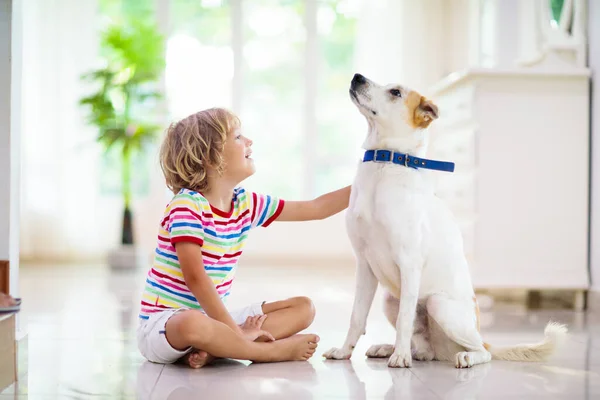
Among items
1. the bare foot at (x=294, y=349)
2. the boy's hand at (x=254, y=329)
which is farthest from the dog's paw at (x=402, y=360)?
the boy's hand at (x=254, y=329)

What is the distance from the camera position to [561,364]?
204 centimetres

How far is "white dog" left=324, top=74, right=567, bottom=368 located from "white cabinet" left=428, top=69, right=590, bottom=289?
1518 mm

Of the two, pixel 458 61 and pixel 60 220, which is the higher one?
pixel 458 61

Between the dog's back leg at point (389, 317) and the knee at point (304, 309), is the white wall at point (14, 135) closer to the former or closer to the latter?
the knee at point (304, 309)

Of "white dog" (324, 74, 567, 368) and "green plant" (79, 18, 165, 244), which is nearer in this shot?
"white dog" (324, 74, 567, 368)

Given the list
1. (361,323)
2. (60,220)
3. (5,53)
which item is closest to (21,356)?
(5,53)

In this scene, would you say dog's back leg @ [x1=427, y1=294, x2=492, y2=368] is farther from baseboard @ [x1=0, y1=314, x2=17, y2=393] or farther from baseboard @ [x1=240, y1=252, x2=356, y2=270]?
baseboard @ [x1=240, y1=252, x2=356, y2=270]

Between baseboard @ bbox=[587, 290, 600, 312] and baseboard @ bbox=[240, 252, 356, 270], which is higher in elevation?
baseboard @ bbox=[587, 290, 600, 312]

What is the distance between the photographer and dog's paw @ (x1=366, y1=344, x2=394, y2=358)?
6.98ft

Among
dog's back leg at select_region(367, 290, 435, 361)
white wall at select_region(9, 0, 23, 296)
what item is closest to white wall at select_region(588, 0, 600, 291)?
dog's back leg at select_region(367, 290, 435, 361)

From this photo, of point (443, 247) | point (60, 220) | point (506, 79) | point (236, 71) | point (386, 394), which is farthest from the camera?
point (236, 71)

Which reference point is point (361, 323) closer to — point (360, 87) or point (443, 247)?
point (443, 247)

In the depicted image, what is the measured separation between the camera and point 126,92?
5664 mm

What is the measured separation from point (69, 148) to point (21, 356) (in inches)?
170
